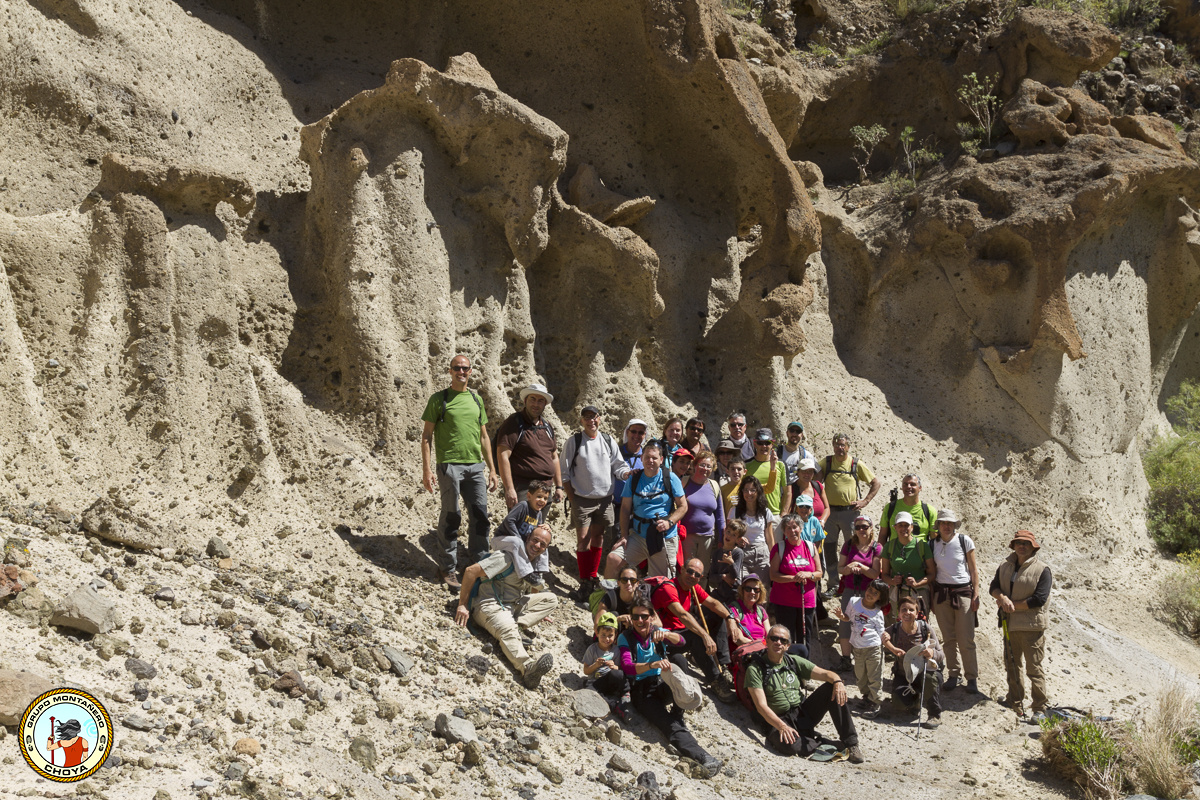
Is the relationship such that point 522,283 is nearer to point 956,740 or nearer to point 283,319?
point 283,319

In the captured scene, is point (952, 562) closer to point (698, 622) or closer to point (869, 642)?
point (869, 642)

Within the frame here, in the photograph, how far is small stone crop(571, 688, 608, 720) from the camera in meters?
5.56

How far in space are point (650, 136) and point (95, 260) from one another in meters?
5.36

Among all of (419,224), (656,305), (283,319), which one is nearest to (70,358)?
(283,319)

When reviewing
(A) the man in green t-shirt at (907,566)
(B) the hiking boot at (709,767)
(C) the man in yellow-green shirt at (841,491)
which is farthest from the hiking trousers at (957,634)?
(B) the hiking boot at (709,767)

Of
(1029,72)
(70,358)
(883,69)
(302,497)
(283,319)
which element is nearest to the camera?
(70,358)

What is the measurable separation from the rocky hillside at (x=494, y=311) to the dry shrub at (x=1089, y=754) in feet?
0.99

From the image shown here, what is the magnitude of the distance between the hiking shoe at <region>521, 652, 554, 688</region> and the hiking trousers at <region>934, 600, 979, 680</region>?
323 centimetres

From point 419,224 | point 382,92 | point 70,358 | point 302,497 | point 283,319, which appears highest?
point 382,92

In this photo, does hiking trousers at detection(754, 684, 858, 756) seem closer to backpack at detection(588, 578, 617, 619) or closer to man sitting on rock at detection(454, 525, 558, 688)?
backpack at detection(588, 578, 617, 619)

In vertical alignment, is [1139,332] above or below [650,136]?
below

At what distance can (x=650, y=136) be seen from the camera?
976 cm

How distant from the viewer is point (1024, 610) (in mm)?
6996

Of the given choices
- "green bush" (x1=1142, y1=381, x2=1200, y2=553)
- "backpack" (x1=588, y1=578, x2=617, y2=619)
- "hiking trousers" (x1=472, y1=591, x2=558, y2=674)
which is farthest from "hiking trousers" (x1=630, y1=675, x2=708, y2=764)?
"green bush" (x1=1142, y1=381, x2=1200, y2=553)
